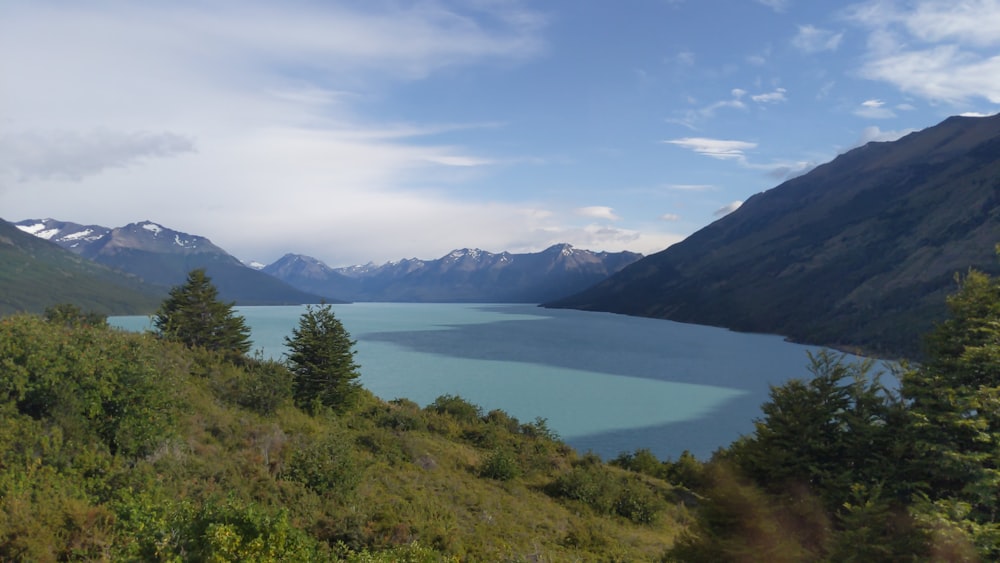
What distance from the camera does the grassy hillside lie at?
436 inches

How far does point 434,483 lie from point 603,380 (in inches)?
2638

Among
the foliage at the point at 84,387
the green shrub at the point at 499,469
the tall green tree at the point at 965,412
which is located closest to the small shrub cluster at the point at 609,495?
the green shrub at the point at 499,469

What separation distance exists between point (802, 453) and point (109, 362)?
23.3 m

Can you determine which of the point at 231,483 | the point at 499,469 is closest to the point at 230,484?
the point at 231,483

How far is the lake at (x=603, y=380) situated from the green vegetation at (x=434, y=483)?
51.8ft

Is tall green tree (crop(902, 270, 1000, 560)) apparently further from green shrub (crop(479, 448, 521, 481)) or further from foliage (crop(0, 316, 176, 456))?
foliage (crop(0, 316, 176, 456))

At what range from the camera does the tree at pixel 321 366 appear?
1233 inches

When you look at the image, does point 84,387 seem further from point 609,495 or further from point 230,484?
point 609,495

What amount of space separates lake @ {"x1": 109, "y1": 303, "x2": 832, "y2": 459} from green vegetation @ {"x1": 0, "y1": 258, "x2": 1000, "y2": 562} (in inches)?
622

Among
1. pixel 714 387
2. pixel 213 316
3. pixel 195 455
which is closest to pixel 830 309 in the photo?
pixel 714 387

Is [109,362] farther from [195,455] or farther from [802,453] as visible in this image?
[802,453]

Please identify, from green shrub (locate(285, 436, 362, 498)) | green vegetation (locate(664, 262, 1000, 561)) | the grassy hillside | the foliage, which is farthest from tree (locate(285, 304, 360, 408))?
green vegetation (locate(664, 262, 1000, 561))

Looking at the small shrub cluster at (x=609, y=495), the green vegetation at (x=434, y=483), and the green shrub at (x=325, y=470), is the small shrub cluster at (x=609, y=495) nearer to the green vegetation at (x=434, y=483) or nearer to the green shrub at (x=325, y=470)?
the green vegetation at (x=434, y=483)

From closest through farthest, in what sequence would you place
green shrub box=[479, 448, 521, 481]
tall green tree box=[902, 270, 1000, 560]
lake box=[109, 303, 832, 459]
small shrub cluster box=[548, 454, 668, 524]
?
tall green tree box=[902, 270, 1000, 560] → small shrub cluster box=[548, 454, 668, 524] → green shrub box=[479, 448, 521, 481] → lake box=[109, 303, 832, 459]
